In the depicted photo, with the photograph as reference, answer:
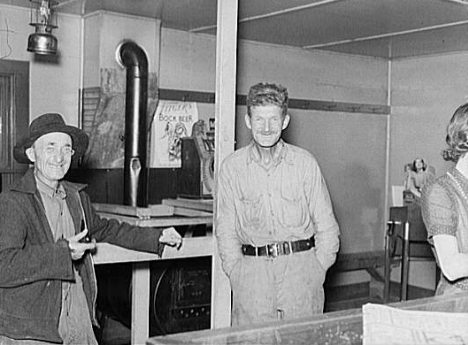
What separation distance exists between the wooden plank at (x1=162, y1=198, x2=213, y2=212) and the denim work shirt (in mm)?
1612

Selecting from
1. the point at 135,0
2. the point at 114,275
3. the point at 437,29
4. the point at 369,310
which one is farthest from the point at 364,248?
the point at 369,310

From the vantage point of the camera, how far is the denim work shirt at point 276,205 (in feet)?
10.0

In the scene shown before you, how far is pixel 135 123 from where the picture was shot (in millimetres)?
5352

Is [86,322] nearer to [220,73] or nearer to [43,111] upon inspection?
[220,73]

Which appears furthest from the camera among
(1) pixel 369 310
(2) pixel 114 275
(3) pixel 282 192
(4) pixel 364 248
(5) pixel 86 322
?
(4) pixel 364 248

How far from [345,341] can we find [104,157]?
399 cm

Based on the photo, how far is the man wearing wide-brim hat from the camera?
250 cm

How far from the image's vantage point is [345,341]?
1.72m

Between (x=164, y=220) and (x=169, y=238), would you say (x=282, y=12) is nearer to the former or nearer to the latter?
(x=164, y=220)

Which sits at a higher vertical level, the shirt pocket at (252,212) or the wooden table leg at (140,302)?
the shirt pocket at (252,212)

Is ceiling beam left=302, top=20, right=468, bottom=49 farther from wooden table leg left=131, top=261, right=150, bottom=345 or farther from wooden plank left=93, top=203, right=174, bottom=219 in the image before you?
wooden table leg left=131, top=261, right=150, bottom=345

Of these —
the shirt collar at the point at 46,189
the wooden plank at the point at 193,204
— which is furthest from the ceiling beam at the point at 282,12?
the shirt collar at the point at 46,189

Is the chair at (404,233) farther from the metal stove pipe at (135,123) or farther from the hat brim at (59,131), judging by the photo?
the hat brim at (59,131)

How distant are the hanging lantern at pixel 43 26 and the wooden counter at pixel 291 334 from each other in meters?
3.42
